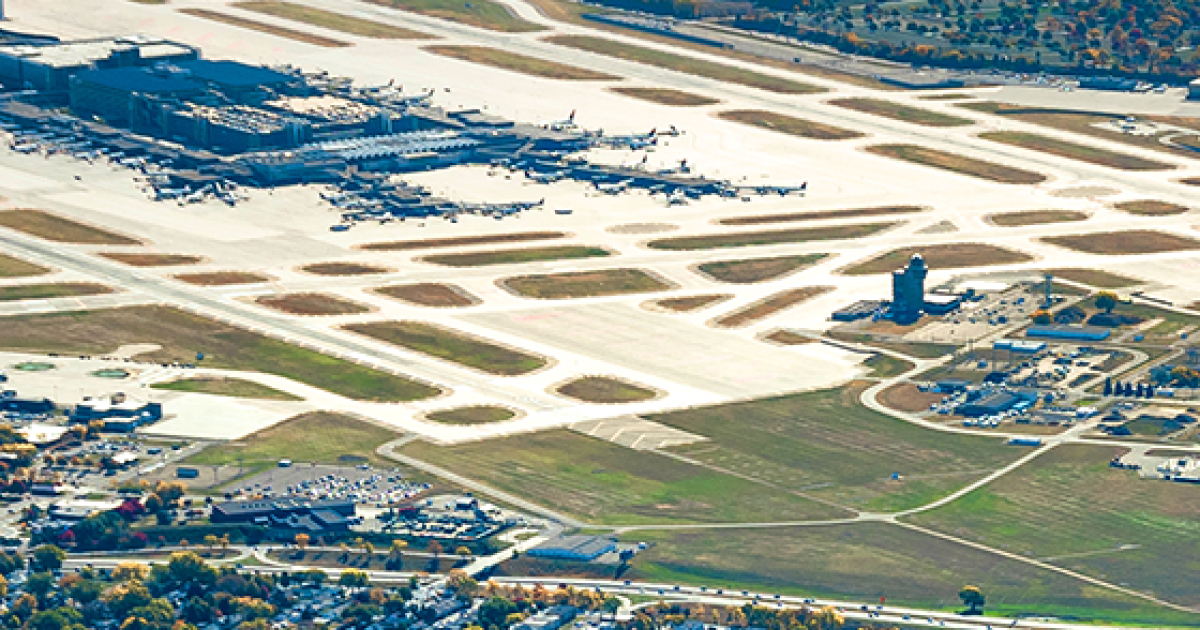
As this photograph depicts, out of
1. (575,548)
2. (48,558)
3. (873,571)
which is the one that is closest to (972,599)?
(873,571)

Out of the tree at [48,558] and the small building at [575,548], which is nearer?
A: the tree at [48,558]

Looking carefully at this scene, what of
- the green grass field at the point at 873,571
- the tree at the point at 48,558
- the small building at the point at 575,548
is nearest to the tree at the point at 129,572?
the tree at the point at 48,558

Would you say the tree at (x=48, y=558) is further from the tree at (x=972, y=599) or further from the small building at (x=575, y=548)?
the tree at (x=972, y=599)

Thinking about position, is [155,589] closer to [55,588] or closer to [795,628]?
[55,588]

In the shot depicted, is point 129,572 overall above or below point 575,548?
below

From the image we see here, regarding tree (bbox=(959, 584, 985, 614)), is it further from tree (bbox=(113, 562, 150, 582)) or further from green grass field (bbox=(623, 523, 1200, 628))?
tree (bbox=(113, 562, 150, 582))

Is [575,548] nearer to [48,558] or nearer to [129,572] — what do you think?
[129,572]

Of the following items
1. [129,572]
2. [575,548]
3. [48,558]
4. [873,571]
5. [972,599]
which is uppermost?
[972,599]
